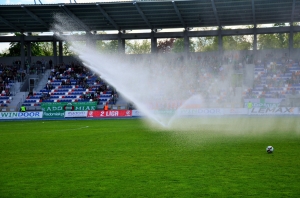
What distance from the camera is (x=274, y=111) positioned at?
40.5m

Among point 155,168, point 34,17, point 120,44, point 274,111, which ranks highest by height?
point 34,17

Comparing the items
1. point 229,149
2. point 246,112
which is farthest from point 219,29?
point 229,149

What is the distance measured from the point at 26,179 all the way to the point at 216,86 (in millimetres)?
38420

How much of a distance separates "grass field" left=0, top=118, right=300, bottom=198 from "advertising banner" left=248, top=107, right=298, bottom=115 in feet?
66.7

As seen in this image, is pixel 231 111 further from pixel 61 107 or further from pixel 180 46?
pixel 180 46

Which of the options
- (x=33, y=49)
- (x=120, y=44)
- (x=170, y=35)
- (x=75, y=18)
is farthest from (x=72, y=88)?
(x=33, y=49)

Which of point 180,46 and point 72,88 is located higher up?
point 180,46

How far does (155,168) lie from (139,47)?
75.7 m

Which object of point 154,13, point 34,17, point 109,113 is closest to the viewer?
point 109,113

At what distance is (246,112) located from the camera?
40906mm

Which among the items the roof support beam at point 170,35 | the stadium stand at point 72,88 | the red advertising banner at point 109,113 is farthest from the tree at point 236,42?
the red advertising banner at point 109,113

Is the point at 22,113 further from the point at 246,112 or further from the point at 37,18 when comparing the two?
the point at 246,112

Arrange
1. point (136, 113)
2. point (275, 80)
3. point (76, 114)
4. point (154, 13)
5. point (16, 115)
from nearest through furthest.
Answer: point (136, 113) → point (16, 115) → point (76, 114) → point (275, 80) → point (154, 13)

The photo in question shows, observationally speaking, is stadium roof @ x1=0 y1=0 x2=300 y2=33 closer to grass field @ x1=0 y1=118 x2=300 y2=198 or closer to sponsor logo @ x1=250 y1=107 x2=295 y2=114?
sponsor logo @ x1=250 y1=107 x2=295 y2=114
